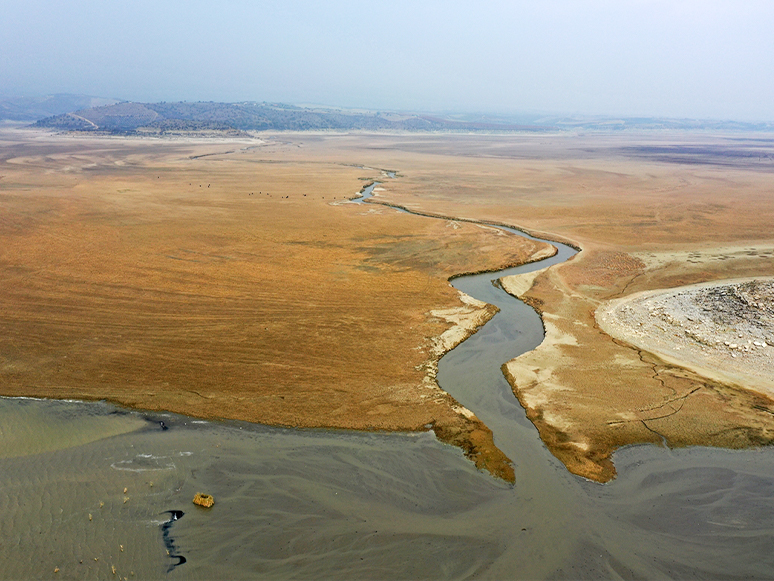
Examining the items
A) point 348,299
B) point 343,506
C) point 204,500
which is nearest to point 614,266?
point 348,299

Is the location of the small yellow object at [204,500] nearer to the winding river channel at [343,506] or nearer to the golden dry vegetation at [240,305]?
the winding river channel at [343,506]

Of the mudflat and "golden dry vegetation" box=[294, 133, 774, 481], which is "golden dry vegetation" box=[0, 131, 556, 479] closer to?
the mudflat

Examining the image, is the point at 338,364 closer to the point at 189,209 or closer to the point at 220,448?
the point at 220,448

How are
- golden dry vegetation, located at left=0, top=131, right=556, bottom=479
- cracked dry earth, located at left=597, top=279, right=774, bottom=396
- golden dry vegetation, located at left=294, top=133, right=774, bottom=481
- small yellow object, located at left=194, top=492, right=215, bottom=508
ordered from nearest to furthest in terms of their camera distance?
small yellow object, located at left=194, top=492, right=215, bottom=508, golden dry vegetation, located at left=294, top=133, right=774, bottom=481, golden dry vegetation, located at left=0, top=131, right=556, bottom=479, cracked dry earth, located at left=597, top=279, right=774, bottom=396

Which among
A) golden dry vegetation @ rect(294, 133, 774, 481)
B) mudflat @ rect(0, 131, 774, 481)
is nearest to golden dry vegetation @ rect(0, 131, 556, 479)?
mudflat @ rect(0, 131, 774, 481)

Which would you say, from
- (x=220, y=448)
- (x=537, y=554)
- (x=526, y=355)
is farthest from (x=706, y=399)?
(x=220, y=448)
